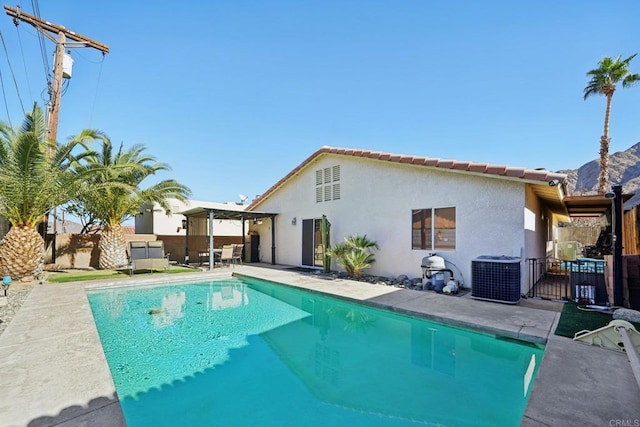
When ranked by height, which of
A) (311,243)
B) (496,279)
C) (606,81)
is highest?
(606,81)

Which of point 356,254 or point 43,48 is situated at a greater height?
point 43,48

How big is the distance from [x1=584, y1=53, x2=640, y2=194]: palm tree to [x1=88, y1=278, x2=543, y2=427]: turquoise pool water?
22673 mm

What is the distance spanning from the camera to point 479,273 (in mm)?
8195

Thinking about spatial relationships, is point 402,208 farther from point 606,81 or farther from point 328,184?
point 606,81

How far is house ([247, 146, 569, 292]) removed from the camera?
8953 mm

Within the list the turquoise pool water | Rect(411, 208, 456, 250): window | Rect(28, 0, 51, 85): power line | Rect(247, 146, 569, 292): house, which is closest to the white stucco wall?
Rect(247, 146, 569, 292): house

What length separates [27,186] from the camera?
10.5 metres

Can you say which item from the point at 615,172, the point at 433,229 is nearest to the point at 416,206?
the point at 433,229

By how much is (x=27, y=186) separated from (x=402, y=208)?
13626mm

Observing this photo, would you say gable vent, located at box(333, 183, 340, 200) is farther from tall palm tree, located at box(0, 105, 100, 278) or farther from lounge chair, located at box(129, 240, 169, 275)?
tall palm tree, located at box(0, 105, 100, 278)

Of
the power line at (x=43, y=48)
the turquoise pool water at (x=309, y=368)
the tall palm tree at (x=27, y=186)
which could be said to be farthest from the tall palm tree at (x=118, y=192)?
the turquoise pool water at (x=309, y=368)

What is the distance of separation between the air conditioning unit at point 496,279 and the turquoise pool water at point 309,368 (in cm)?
238

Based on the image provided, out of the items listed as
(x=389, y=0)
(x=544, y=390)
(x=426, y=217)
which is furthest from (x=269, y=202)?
(x=544, y=390)

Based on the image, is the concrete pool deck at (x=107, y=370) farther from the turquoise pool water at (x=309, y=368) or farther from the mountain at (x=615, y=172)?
the mountain at (x=615, y=172)
